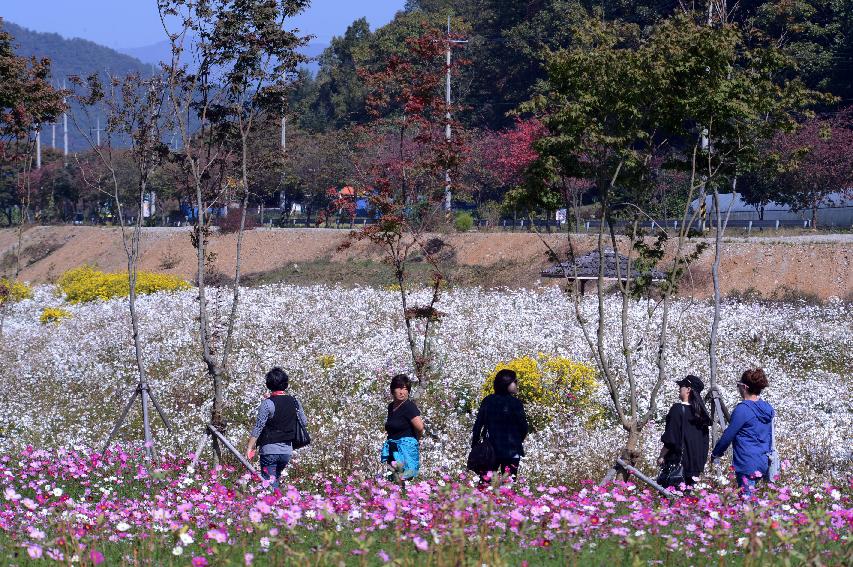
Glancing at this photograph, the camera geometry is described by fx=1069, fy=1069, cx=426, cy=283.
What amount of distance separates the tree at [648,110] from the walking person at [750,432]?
2.42 meters

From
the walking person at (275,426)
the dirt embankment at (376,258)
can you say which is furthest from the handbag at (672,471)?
the dirt embankment at (376,258)

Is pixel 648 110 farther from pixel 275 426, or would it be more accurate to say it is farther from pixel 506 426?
pixel 275 426

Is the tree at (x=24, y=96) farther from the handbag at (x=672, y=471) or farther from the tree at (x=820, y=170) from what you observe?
the tree at (x=820, y=170)

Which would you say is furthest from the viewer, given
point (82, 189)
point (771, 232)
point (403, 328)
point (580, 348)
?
point (82, 189)

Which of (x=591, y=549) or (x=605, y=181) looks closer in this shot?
(x=591, y=549)

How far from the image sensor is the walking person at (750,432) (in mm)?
8781

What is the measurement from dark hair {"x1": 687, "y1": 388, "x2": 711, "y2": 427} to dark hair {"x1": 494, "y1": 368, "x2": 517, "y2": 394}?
177 cm

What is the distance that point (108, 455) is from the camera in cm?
1103

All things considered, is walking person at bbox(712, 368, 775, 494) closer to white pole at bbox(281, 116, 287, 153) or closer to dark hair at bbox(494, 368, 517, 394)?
dark hair at bbox(494, 368, 517, 394)

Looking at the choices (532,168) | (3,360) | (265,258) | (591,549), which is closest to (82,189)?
(265,258)

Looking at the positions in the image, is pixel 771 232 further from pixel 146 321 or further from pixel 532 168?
pixel 532 168

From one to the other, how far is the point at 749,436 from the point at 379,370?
9696mm

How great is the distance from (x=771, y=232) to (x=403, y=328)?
24.1 meters

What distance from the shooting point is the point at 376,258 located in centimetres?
4588
